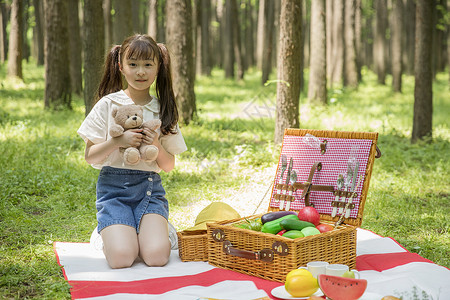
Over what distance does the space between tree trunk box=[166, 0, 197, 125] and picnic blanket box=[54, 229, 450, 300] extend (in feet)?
18.4

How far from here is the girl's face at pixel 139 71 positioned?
13.0 ft

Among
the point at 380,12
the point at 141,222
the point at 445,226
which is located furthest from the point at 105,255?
the point at 380,12

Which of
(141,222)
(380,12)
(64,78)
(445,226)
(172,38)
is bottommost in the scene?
(445,226)

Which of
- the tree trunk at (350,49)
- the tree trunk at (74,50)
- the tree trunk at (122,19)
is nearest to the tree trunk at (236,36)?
the tree trunk at (350,49)

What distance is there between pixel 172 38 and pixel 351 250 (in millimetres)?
6467

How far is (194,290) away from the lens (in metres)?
3.38

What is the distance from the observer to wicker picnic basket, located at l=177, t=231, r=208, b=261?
4.04 metres

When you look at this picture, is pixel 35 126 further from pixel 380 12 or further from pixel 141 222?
pixel 380 12

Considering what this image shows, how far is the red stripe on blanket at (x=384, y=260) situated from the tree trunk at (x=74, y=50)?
10.9 meters

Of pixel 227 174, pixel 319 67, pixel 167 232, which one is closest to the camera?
pixel 167 232

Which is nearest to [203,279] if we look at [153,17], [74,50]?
[74,50]

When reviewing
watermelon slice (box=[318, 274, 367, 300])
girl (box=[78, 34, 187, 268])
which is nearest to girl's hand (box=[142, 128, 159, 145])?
girl (box=[78, 34, 187, 268])

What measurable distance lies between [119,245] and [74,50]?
10.7m

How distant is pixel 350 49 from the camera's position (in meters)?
17.8
